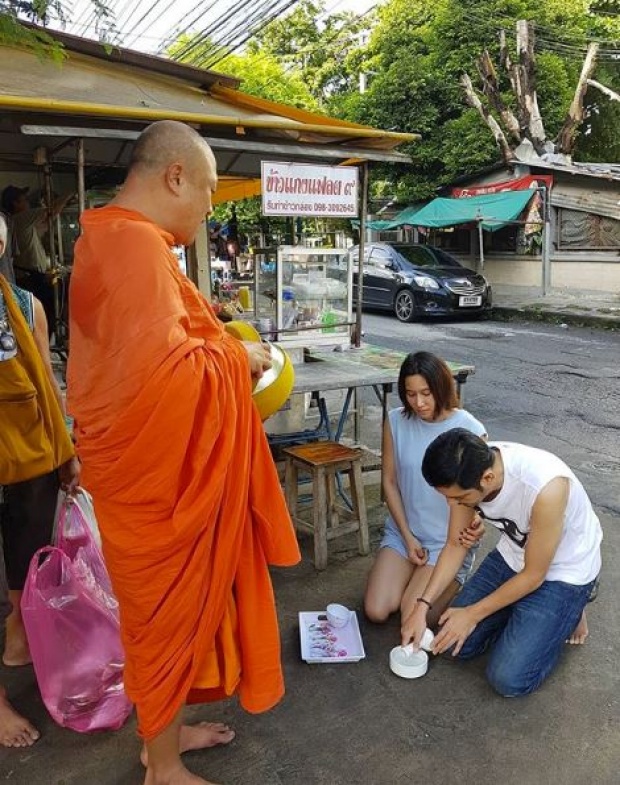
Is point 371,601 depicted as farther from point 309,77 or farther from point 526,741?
point 309,77

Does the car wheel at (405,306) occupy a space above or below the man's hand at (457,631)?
above

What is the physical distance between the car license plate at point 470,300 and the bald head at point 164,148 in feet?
37.7

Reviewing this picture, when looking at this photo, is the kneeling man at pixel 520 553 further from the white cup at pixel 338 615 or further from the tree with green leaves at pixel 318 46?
the tree with green leaves at pixel 318 46

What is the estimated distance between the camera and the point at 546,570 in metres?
2.37

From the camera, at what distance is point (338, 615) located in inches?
108

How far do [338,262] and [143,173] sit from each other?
130 inches

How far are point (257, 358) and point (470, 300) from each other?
11571 mm

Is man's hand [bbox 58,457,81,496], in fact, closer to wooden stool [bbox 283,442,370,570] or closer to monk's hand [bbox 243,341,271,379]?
monk's hand [bbox 243,341,271,379]

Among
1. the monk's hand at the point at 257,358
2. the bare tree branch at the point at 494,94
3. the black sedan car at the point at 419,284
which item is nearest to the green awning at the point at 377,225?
the black sedan car at the point at 419,284

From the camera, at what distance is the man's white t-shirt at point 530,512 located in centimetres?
236

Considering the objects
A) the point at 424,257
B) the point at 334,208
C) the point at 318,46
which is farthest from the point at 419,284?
the point at 318,46

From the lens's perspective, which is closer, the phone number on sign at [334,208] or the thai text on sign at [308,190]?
the thai text on sign at [308,190]

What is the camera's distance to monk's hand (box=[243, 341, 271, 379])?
5.93ft

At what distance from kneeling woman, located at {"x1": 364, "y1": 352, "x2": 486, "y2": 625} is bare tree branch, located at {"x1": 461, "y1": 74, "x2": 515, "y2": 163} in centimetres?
1342
